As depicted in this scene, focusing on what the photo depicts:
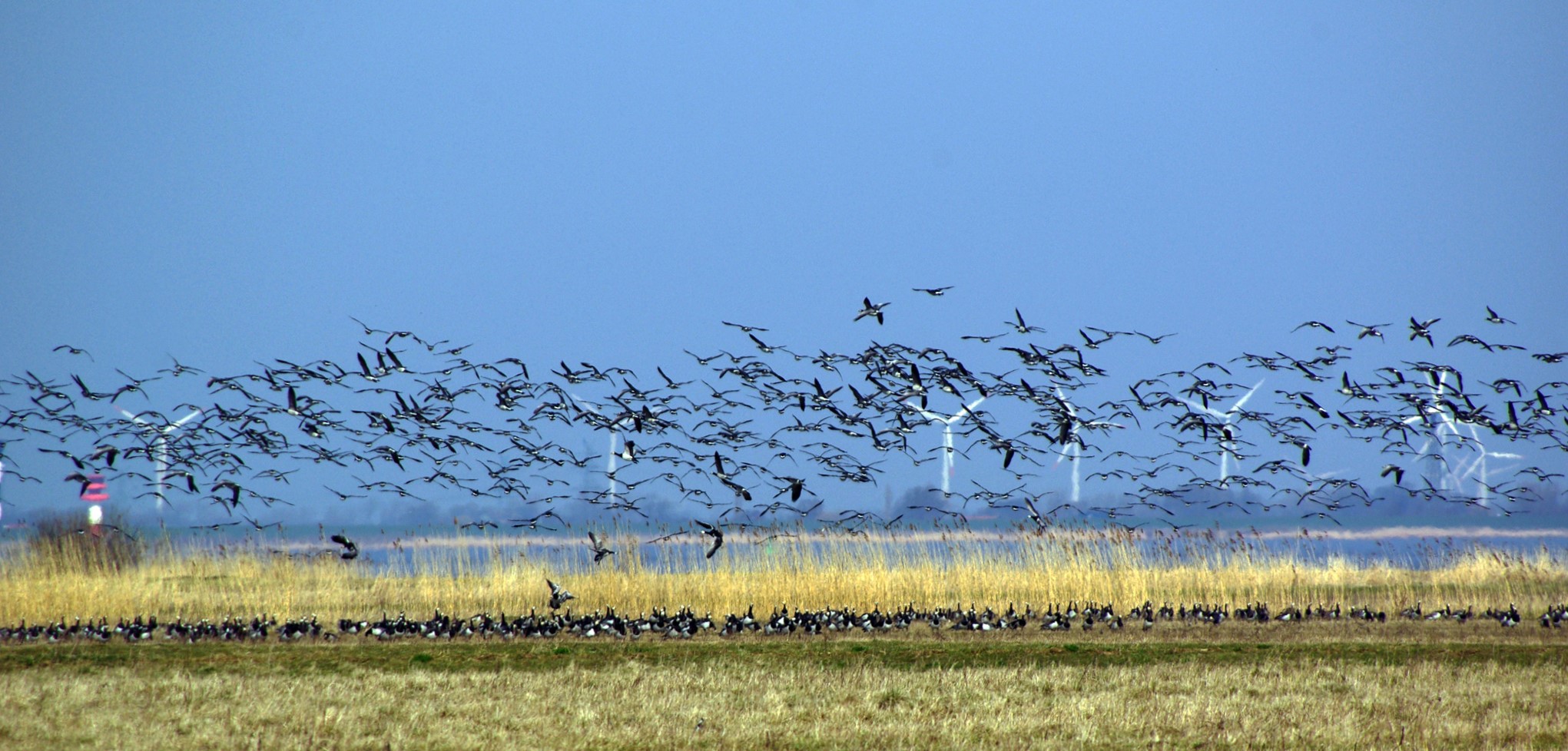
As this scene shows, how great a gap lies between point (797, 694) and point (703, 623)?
309 inches

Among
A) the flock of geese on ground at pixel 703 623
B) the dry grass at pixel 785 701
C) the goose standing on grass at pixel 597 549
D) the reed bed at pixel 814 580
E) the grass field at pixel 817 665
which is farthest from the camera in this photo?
the reed bed at pixel 814 580

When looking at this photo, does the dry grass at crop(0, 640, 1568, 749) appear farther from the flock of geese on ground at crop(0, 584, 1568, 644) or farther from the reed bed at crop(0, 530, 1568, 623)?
the reed bed at crop(0, 530, 1568, 623)

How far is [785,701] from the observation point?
16875 mm

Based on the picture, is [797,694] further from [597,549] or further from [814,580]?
[814,580]

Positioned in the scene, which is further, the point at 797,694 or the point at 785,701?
the point at 797,694

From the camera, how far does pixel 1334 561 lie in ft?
110

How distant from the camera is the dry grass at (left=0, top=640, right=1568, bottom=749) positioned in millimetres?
14789

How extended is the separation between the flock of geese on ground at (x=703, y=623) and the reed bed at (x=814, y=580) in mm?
1209

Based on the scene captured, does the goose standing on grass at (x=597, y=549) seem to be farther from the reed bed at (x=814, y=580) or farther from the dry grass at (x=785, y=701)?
the dry grass at (x=785, y=701)

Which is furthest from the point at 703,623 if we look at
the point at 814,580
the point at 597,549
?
the point at 814,580

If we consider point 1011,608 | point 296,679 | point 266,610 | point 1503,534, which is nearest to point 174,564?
point 266,610

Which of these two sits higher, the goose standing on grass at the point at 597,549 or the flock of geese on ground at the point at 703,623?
the goose standing on grass at the point at 597,549

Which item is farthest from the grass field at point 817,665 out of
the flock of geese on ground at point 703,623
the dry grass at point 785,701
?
the flock of geese on ground at point 703,623

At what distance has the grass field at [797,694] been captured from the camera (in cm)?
1485
